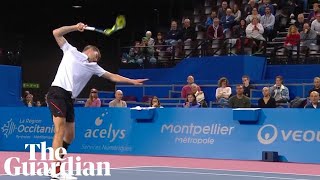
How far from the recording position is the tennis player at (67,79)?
8.91 metres

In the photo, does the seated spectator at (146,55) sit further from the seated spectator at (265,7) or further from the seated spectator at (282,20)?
the seated spectator at (282,20)

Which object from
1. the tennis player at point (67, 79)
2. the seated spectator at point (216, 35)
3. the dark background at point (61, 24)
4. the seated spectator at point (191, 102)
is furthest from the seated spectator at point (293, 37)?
the dark background at point (61, 24)

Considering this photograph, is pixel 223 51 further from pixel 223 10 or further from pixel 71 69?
pixel 71 69

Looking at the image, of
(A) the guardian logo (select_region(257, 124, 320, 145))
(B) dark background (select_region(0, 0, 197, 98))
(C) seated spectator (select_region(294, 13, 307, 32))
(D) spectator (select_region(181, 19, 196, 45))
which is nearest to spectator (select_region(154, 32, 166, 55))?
(D) spectator (select_region(181, 19, 196, 45))

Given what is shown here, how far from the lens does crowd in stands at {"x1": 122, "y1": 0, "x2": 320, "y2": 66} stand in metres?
19.7

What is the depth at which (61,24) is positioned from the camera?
3409 cm

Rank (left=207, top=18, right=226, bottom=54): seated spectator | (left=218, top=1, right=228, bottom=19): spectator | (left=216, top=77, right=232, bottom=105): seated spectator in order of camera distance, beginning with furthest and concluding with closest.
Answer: (left=218, top=1, right=228, bottom=19): spectator, (left=207, top=18, right=226, bottom=54): seated spectator, (left=216, top=77, right=232, bottom=105): seated spectator

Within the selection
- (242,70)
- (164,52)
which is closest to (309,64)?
(242,70)

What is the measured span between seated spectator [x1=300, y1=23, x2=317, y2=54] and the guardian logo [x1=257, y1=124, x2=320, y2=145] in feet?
20.4

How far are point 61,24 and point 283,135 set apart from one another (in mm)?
22343

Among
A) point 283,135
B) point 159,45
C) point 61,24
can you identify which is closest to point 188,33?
point 159,45

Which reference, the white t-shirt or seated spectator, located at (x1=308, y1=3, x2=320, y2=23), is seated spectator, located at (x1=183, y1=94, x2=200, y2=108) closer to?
seated spectator, located at (x1=308, y1=3, x2=320, y2=23)

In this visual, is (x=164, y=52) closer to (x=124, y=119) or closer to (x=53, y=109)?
(x=124, y=119)

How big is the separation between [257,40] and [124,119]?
6.87 m
